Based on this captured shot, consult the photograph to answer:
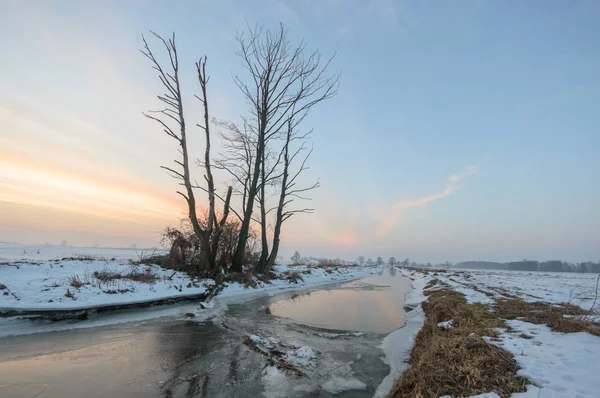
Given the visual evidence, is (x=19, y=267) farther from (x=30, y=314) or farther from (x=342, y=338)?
(x=342, y=338)

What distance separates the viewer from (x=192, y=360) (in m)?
5.11

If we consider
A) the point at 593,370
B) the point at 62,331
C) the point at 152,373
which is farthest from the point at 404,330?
the point at 62,331

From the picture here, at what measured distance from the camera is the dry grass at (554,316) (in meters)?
5.38

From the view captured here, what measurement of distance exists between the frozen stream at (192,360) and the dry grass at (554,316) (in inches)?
124

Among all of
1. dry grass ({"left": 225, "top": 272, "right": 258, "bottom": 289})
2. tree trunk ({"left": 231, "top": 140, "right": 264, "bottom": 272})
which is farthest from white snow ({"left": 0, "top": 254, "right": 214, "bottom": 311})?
tree trunk ({"left": 231, "top": 140, "right": 264, "bottom": 272})

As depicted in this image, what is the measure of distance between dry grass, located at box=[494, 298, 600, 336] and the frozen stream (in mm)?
3153

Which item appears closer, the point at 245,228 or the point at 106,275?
the point at 106,275

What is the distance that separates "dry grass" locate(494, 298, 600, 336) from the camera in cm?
538

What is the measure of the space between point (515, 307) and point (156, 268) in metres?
13.5

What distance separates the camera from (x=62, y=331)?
6699 mm

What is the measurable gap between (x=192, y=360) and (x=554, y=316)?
7708 millimetres

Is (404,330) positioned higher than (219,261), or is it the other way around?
(219,261)

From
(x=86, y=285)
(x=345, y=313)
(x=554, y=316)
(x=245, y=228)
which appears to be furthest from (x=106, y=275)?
(x=554, y=316)

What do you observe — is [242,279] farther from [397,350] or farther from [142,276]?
[397,350]
